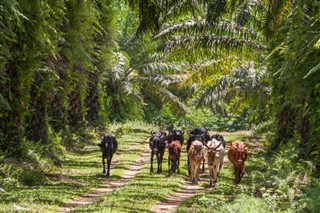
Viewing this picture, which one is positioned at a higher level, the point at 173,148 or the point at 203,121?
the point at 203,121

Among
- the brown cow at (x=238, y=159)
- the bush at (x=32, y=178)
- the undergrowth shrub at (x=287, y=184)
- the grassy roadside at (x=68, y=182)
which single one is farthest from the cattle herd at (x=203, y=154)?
the bush at (x=32, y=178)

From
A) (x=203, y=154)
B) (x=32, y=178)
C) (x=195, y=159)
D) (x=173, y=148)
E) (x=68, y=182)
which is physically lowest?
(x=68, y=182)

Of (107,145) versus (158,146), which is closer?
(107,145)

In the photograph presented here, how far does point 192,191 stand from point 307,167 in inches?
134

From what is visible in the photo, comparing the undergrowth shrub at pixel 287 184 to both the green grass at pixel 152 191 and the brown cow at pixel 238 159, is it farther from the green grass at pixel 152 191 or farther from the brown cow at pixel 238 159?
the brown cow at pixel 238 159

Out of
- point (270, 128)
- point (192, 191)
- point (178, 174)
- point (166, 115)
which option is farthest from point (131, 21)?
point (192, 191)

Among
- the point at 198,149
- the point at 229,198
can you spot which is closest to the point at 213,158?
the point at 198,149

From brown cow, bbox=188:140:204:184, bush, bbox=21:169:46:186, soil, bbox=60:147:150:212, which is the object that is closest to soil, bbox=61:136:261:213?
soil, bbox=60:147:150:212

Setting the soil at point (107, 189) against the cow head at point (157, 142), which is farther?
the cow head at point (157, 142)

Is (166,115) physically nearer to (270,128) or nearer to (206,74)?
(270,128)

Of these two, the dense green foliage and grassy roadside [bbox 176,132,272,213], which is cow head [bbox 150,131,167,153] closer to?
grassy roadside [bbox 176,132,272,213]

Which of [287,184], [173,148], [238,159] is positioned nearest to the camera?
[287,184]

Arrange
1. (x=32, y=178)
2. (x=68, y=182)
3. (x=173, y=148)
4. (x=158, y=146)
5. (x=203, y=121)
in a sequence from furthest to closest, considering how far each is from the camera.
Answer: (x=203, y=121), (x=158, y=146), (x=173, y=148), (x=68, y=182), (x=32, y=178)

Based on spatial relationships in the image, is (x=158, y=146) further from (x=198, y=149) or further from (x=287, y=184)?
(x=287, y=184)
